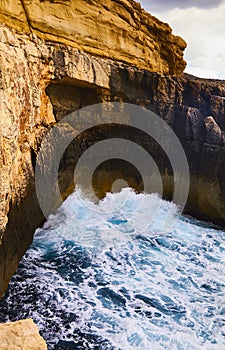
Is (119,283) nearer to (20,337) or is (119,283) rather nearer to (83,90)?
(20,337)

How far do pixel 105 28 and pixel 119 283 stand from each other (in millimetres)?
7407

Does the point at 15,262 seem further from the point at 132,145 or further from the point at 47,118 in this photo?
the point at 132,145

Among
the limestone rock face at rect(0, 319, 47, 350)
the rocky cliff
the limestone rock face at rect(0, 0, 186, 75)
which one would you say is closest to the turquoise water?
the rocky cliff

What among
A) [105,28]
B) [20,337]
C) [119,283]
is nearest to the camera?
[20,337]

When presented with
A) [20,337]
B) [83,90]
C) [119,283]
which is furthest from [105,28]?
[20,337]

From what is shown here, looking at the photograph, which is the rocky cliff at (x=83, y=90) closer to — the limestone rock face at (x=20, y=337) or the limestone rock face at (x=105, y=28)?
the limestone rock face at (x=105, y=28)

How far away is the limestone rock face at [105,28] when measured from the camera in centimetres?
743

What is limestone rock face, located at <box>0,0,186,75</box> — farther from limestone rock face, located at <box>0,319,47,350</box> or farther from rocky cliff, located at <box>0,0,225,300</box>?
limestone rock face, located at <box>0,319,47,350</box>

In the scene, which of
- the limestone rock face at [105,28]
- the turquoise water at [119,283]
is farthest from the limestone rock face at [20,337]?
the limestone rock face at [105,28]

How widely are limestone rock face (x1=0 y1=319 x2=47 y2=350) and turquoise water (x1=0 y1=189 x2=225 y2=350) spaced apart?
9.93 ft

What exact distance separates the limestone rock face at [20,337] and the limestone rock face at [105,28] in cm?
683

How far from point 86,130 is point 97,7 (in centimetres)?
369

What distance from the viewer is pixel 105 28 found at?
907 cm

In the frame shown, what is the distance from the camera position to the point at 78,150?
32.1ft
